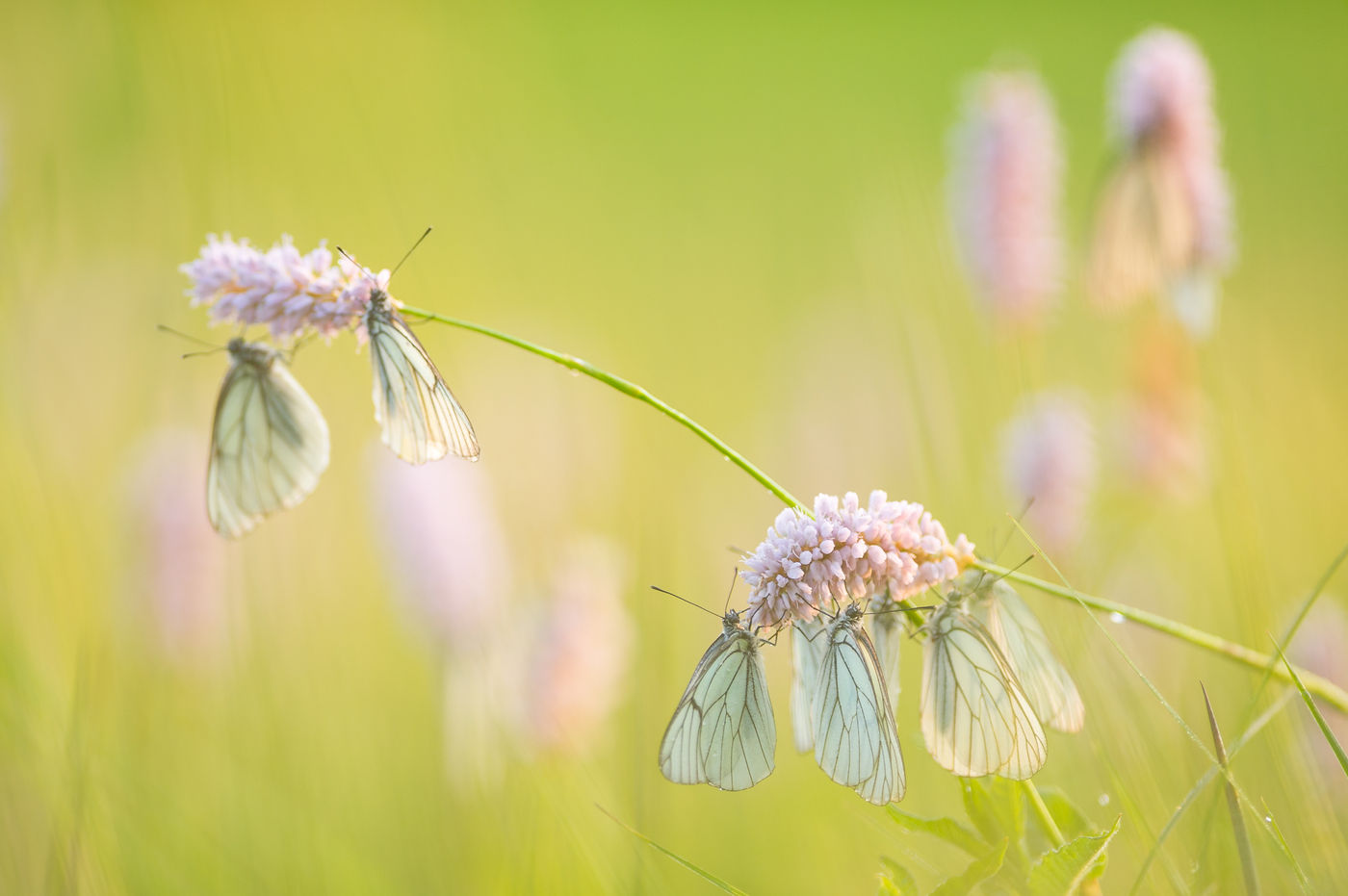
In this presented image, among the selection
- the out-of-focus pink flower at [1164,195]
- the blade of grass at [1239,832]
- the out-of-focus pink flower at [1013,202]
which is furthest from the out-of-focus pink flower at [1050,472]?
the blade of grass at [1239,832]

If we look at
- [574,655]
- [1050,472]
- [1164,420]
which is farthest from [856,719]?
[1164,420]

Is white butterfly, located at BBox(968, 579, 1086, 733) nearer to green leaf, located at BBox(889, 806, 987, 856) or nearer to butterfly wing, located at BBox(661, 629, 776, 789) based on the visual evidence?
green leaf, located at BBox(889, 806, 987, 856)

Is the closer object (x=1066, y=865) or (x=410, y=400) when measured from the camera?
(x=1066, y=865)

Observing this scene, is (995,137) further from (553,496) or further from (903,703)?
(553,496)

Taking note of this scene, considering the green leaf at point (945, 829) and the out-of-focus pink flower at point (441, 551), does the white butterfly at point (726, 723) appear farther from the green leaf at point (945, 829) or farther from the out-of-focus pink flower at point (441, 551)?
the out-of-focus pink flower at point (441, 551)

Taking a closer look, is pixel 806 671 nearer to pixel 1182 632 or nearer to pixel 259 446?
pixel 1182 632

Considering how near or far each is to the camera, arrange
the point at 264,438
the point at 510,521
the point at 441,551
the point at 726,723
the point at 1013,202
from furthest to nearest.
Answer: the point at 510,521, the point at 441,551, the point at 1013,202, the point at 264,438, the point at 726,723

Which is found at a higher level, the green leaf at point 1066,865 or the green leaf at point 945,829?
the green leaf at point 1066,865
